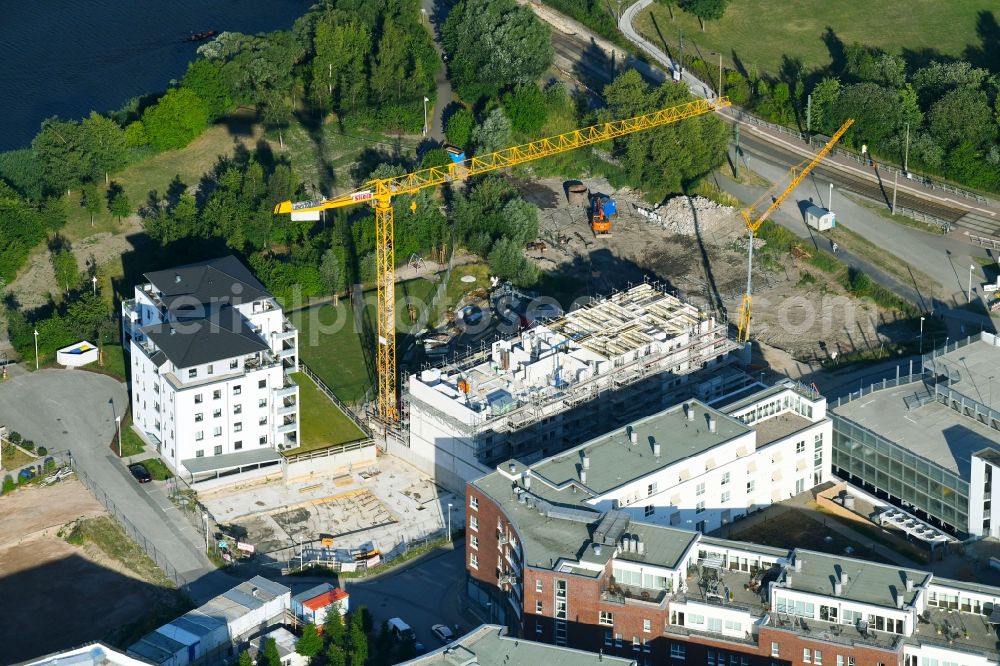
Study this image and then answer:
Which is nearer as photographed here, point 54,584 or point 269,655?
point 269,655

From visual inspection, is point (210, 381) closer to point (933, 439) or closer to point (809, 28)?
point (933, 439)

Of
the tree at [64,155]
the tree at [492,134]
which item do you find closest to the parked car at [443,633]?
the tree at [492,134]

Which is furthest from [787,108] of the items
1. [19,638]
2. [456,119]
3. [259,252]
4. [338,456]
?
[19,638]

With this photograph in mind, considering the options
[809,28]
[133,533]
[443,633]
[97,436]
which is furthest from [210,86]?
[443,633]

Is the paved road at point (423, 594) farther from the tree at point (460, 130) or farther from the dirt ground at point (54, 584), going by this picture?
the tree at point (460, 130)

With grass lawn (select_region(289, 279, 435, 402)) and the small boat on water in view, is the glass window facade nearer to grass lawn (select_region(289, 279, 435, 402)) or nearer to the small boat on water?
grass lawn (select_region(289, 279, 435, 402))

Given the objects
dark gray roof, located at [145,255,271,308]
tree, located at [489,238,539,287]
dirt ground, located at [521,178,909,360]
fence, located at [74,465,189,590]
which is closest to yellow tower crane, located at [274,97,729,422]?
dirt ground, located at [521,178,909,360]
